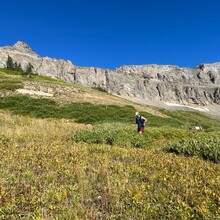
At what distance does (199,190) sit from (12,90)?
48.4 meters

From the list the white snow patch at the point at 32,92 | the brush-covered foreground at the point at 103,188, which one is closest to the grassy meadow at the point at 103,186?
the brush-covered foreground at the point at 103,188

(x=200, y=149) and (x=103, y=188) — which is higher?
(x=200, y=149)

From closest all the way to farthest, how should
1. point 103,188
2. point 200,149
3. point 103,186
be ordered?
point 103,188 → point 103,186 → point 200,149

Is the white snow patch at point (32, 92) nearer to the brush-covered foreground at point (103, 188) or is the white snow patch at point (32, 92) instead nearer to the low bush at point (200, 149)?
the low bush at point (200, 149)

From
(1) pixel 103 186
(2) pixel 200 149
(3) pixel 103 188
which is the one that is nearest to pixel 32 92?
(2) pixel 200 149

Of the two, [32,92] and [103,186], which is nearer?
[103,186]

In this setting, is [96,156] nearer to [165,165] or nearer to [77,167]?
[77,167]

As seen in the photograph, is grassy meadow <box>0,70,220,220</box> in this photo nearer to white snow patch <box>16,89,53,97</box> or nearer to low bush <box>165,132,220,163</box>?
low bush <box>165,132,220,163</box>

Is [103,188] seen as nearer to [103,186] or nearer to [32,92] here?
[103,186]

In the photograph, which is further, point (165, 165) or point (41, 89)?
point (41, 89)

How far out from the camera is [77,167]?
301 inches

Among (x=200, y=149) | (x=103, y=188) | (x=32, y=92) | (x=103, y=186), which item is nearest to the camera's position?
(x=103, y=188)

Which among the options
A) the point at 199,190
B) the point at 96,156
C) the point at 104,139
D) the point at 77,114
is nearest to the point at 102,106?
the point at 77,114

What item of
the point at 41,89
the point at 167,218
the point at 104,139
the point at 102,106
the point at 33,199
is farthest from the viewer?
the point at 41,89
